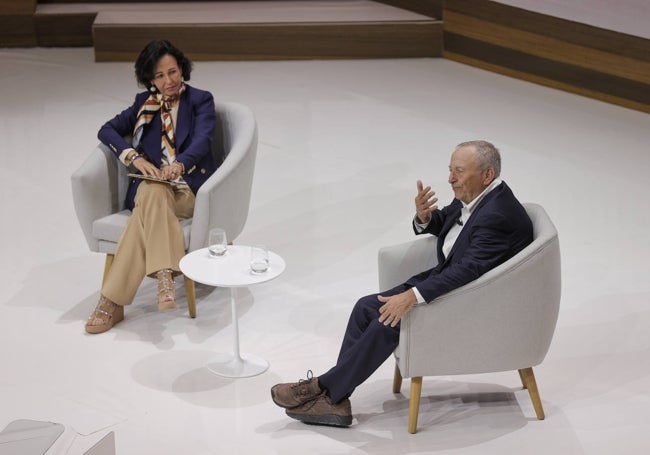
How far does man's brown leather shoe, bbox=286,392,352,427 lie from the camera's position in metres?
4.18

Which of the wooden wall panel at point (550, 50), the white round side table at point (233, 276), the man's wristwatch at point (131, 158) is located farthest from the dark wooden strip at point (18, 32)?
the white round side table at point (233, 276)

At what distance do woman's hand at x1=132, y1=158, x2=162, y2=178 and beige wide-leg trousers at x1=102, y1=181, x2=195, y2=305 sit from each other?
146mm

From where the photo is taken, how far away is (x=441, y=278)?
3.93m

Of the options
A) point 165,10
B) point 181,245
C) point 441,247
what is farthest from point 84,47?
point 441,247

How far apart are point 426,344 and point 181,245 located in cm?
151

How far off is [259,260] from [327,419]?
725mm

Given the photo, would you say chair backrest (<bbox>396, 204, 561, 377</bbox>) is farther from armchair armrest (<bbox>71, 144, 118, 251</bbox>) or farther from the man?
armchair armrest (<bbox>71, 144, 118, 251</bbox>)

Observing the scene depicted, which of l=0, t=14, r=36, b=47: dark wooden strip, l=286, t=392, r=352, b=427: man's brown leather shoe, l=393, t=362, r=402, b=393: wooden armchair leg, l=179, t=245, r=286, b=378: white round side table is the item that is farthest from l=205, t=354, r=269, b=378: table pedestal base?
l=0, t=14, r=36, b=47: dark wooden strip

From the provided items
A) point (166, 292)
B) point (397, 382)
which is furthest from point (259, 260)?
point (397, 382)

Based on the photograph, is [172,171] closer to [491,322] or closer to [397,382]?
[397,382]

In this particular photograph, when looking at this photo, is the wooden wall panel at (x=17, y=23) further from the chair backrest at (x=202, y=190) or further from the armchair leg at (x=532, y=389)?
the armchair leg at (x=532, y=389)

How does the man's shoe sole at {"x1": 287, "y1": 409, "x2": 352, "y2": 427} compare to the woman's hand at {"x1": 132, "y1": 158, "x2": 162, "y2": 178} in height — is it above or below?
below

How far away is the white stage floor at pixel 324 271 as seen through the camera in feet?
13.9

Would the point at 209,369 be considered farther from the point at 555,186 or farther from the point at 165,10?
the point at 165,10
